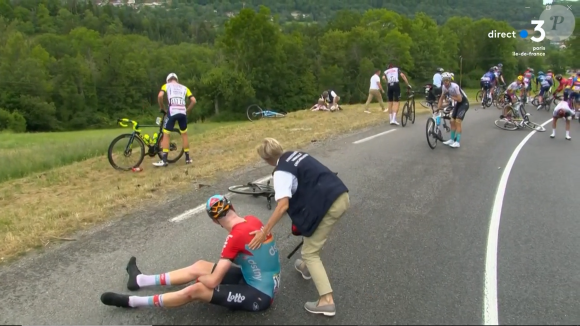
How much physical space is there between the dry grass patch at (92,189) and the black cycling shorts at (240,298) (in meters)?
2.83

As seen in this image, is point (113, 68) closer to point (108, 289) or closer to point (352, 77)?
point (352, 77)

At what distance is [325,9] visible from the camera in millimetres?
196250

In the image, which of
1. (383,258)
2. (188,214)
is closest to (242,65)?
(188,214)

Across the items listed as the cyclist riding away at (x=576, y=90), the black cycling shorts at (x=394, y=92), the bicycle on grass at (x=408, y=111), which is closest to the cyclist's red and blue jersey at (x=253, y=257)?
the bicycle on grass at (x=408, y=111)

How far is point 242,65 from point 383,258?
55.4 metres

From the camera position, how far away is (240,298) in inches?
150

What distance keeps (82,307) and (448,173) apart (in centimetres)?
722

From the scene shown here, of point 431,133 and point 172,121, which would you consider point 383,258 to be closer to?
point 172,121

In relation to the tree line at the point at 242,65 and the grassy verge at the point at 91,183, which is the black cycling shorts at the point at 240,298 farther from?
the tree line at the point at 242,65

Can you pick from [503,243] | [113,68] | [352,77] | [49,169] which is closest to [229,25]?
[352,77]

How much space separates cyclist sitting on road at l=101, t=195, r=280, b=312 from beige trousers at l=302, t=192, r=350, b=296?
335 millimetres

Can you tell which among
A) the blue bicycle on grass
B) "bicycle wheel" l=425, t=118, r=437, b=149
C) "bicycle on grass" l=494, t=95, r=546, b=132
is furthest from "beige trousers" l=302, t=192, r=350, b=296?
the blue bicycle on grass

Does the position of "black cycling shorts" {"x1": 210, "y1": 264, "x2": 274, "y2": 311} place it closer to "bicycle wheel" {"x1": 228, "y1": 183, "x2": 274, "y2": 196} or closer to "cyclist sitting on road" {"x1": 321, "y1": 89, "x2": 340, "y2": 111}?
"bicycle wheel" {"x1": 228, "y1": 183, "x2": 274, "y2": 196}

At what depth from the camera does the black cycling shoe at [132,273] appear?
14.1 ft
